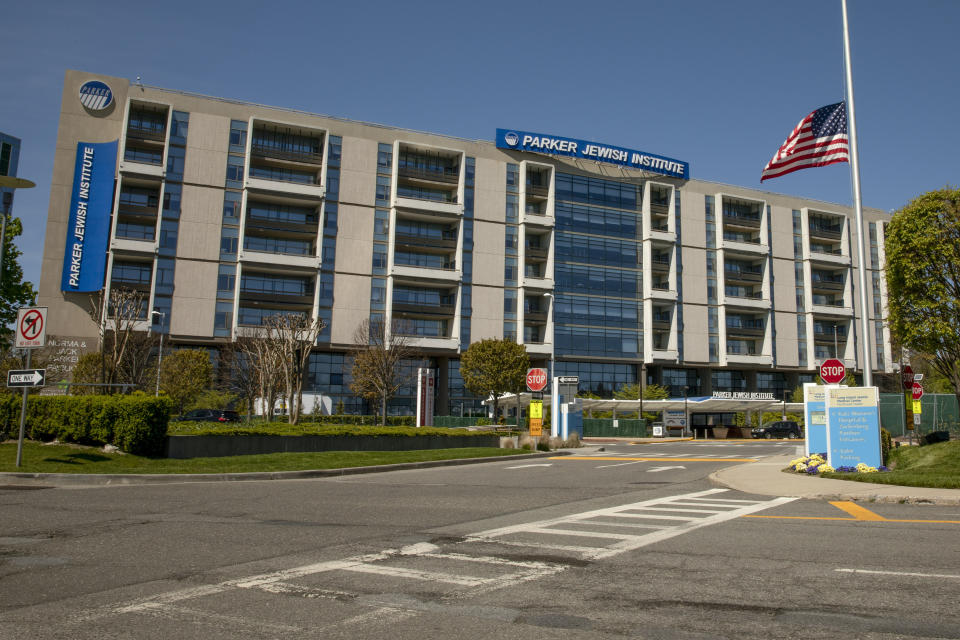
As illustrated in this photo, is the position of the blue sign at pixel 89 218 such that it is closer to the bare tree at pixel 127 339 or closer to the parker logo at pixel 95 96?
the parker logo at pixel 95 96

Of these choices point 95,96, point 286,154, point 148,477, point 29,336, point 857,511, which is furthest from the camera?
point 286,154

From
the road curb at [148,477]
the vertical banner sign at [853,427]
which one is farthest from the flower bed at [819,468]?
the road curb at [148,477]

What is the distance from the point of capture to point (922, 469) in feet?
53.9

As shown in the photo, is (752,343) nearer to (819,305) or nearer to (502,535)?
(819,305)

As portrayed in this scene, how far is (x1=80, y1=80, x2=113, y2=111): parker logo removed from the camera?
60281 millimetres

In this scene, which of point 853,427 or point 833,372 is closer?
point 853,427

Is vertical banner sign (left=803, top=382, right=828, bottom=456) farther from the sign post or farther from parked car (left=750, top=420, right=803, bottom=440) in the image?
parked car (left=750, top=420, right=803, bottom=440)

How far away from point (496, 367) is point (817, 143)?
131 feet

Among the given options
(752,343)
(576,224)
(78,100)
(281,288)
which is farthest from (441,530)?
(752,343)

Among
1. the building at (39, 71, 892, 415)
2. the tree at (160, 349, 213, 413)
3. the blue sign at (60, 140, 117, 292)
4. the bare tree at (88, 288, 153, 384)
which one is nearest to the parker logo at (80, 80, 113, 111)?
the building at (39, 71, 892, 415)

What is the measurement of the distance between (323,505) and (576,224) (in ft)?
222

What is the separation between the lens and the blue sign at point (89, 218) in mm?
57812

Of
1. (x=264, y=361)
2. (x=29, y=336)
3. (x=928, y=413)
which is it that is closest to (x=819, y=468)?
(x=29, y=336)

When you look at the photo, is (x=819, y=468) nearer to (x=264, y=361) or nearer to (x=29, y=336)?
(x=29, y=336)
